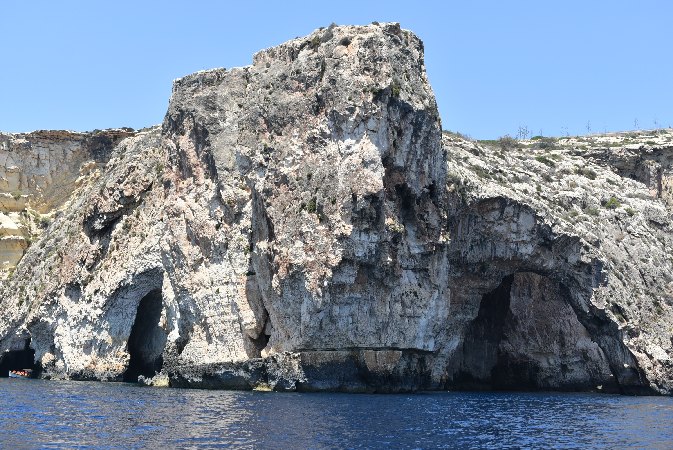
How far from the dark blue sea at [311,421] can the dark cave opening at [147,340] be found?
10881 millimetres

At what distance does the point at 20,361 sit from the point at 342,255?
1354 inches

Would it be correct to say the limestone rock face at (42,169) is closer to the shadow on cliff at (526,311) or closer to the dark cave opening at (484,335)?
the dark cave opening at (484,335)

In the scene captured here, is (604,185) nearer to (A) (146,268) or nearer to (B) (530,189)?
(B) (530,189)

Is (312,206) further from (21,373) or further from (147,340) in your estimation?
(21,373)

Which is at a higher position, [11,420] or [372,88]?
[372,88]

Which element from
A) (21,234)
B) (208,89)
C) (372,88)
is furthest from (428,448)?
(21,234)

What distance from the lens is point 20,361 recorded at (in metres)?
71.1

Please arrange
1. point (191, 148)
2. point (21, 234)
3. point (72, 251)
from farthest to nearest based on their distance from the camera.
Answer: point (21, 234)
point (72, 251)
point (191, 148)

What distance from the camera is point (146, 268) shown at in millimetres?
58469

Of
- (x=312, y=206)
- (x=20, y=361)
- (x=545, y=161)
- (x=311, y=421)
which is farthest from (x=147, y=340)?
(x=545, y=161)

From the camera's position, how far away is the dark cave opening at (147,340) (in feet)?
207

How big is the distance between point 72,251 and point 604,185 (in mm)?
37677

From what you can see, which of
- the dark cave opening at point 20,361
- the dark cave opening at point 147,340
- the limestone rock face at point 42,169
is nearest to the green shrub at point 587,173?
the dark cave opening at point 147,340

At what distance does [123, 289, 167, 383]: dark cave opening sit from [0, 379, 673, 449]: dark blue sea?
10881mm
